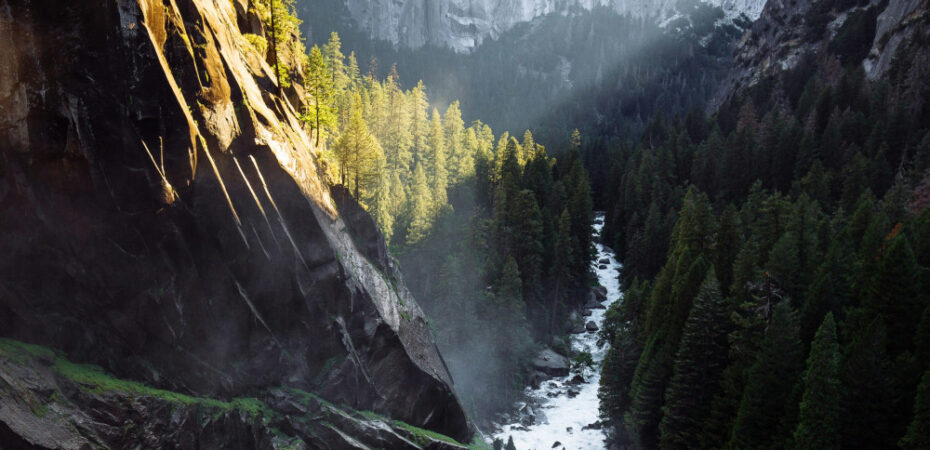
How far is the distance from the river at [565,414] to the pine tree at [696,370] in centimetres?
1186

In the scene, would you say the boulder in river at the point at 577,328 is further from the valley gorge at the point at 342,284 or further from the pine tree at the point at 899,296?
the pine tree at the point at 899,296

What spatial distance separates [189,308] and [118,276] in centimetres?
352

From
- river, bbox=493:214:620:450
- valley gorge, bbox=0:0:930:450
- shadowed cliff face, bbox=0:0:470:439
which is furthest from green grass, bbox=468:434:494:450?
shadowed cliff face, bbox=0:0:470:439

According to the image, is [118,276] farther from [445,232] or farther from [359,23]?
[359,23]

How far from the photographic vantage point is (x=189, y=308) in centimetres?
2683

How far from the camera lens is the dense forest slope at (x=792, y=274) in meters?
26.2

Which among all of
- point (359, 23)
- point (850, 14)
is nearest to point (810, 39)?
point (850, 14)

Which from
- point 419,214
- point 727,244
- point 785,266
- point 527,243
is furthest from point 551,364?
point 785,266

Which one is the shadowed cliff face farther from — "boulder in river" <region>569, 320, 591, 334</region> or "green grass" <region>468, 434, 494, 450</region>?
"boulder in river" <region>569, 320, 591, 334</region>

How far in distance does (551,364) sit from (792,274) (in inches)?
1045

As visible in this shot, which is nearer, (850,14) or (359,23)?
(850,14)

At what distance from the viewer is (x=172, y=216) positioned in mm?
25719

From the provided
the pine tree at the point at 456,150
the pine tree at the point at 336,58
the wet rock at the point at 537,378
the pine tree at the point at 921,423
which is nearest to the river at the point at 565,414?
the wet rock at the point at 537,378

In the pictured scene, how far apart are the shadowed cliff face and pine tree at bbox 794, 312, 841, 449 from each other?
2214cm
